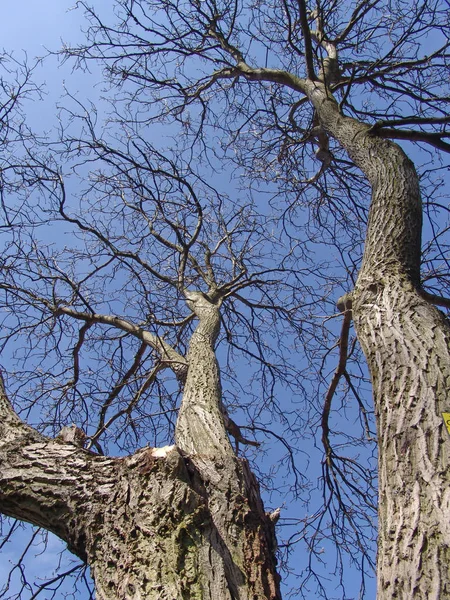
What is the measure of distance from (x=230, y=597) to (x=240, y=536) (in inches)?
12.6

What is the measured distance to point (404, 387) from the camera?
1.74m

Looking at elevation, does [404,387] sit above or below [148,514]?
above

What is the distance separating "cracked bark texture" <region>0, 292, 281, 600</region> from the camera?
149 centimetres

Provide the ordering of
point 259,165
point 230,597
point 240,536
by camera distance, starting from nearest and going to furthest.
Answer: point 230,597 → point 240,536 → point 259,165

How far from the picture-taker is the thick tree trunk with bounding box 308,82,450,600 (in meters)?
1.32

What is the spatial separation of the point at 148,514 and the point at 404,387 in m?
0.96

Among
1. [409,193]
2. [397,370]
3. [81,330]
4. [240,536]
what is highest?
[81,330]

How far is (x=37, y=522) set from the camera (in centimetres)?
180

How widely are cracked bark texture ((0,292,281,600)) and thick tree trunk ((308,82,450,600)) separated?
0.48 metres

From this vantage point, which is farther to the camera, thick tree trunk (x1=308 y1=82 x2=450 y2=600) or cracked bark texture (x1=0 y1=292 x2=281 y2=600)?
cracked bark texture (x1=0 y1=292 x2=281 y2=600)

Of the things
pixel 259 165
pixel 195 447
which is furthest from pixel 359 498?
pixel 259 165

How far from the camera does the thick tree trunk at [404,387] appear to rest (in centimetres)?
132

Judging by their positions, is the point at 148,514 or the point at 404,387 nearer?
the point at 148,514

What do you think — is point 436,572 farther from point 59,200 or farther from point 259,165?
point 259,165
